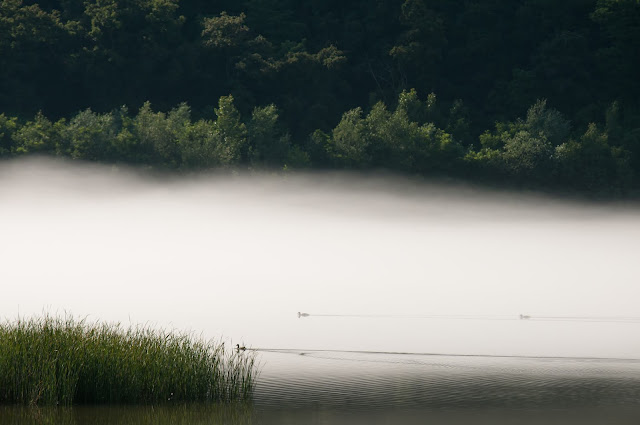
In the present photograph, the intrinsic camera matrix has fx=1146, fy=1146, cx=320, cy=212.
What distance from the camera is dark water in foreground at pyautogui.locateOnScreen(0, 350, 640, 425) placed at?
20266 millimetres

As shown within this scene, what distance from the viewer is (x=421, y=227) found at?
115 metres

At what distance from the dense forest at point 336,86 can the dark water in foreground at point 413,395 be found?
2444 inches

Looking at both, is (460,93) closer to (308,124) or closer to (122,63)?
(308,124)

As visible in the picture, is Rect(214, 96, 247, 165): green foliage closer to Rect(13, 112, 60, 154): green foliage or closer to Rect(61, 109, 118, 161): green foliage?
Rect(61, 109, 118, 161): green foliage

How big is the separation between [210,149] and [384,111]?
15.1m

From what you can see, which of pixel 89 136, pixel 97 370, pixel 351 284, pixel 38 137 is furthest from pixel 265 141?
pixel 97 370

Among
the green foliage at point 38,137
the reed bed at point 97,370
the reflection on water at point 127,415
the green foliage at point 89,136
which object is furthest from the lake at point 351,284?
the green foliage at point 89,136

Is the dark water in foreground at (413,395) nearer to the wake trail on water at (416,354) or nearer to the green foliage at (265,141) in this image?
the wake trail on water at (416,354)

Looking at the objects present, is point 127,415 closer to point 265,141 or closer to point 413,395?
point 413,395

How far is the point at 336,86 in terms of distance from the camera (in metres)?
103

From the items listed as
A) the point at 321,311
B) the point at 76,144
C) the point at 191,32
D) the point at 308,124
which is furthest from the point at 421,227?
the point at 321,311

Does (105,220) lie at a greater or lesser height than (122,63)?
lesser

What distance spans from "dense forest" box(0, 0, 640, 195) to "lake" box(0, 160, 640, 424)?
3.45 m

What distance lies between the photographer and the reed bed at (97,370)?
20.1m
